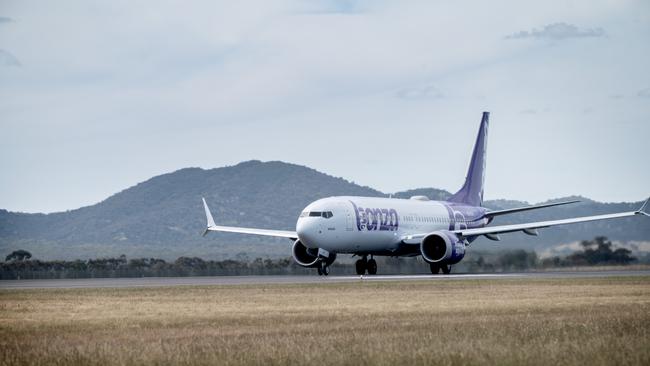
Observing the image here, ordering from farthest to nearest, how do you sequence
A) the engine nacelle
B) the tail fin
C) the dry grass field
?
1. the tail fin
2. the engine nacelle
3. the dry grass field

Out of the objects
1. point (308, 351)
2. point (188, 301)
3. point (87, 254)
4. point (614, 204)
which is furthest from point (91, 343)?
point (87, 254)

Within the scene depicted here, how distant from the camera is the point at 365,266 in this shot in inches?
2798

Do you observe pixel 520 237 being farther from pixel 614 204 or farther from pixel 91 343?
pixel 91 343

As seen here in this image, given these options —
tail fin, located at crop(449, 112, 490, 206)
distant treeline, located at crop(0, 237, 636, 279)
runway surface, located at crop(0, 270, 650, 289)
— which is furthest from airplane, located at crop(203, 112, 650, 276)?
runway surface, located at crop(0, 270, 650, 289)

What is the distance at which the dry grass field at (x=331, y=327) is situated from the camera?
21984mm

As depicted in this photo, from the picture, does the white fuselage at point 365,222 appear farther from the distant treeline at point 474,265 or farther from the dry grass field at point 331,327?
the dry grass field at point 331,327

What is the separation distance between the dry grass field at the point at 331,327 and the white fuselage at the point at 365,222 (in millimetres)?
18364

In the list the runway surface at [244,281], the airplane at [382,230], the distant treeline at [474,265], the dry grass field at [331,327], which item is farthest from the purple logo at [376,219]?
the dry grass field at [331,327]

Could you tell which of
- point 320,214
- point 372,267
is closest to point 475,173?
point 372,267

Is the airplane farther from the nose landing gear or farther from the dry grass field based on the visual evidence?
the dry grass field

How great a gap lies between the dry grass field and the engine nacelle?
21665mm

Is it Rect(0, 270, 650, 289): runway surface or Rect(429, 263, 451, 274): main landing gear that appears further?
Rect(429, 263, 451, 274): main landing gear

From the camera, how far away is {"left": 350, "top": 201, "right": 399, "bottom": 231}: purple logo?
65812 millimetres

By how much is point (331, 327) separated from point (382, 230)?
132 ft
